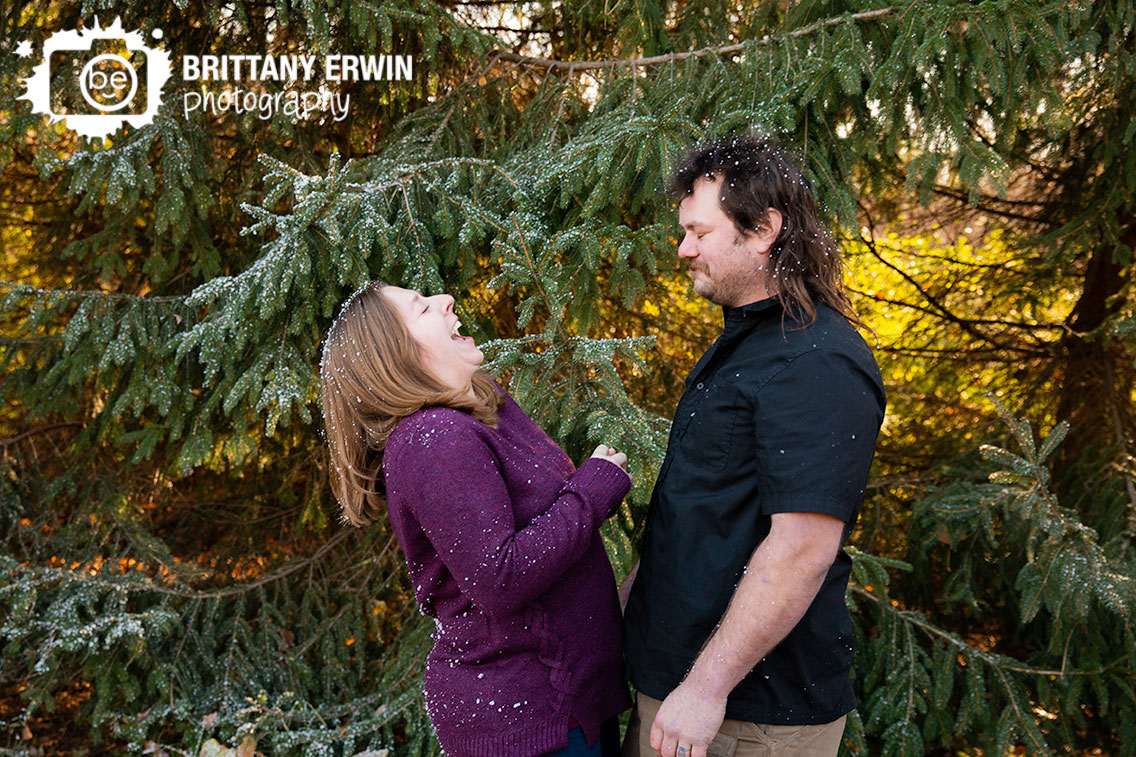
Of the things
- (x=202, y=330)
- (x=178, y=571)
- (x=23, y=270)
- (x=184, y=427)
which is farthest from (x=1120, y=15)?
(x=23, y=270)

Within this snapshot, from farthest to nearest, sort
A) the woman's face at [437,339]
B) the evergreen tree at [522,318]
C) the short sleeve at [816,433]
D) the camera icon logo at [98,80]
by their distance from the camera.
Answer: the camera icon logo at [98,80]
the evergreen tree at [522,318]
the woman's face at [437,339]
the short sleeve at [816,433]

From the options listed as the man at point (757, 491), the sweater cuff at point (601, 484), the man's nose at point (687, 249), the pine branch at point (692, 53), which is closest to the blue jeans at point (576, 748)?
the man at point (757, 491)

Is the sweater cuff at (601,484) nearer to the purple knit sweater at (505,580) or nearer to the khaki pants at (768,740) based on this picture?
the purple knit sweater at (505,580)

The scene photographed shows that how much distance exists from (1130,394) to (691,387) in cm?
382

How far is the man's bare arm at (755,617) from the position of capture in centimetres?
163

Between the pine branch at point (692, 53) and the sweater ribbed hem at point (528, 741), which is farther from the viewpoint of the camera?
the pine branch at point (692, 53)

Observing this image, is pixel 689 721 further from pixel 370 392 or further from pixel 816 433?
pixel 370 392

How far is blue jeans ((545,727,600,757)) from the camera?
1883 millimetres

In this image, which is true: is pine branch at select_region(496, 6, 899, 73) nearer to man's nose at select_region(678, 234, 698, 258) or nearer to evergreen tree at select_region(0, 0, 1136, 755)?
evergreen tree at select_region(0, 0, 1136, 755)

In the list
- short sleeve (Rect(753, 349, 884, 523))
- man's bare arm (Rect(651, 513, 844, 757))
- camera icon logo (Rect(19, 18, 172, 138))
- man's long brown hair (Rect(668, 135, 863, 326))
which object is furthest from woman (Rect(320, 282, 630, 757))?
camera icon logo (Rect(19, 18, 172, 138))

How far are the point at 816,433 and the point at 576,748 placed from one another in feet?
2.98

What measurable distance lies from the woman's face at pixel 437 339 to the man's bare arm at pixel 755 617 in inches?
30.9

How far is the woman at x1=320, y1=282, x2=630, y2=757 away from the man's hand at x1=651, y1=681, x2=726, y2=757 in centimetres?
25

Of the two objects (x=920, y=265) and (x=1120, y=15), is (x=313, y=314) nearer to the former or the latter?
(x=1120, y=15)
